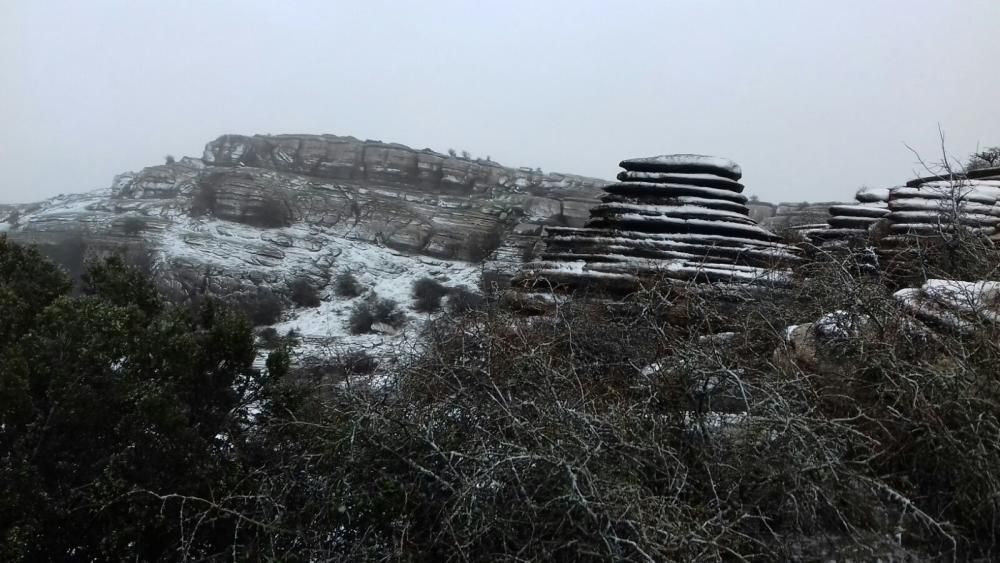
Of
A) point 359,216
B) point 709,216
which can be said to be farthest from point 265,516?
point 359,216

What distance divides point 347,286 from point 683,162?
19839mm

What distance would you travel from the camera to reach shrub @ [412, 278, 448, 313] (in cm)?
1934

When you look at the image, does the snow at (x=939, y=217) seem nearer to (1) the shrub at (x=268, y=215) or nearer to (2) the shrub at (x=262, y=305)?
(2) the shrub at (x=262, y=305)

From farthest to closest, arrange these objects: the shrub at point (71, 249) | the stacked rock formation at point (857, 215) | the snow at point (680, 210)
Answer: the shrub at point (71, 249), the stacked rock formation at point (857, 215), the snow at point (680, 210)

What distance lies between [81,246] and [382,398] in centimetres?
2430

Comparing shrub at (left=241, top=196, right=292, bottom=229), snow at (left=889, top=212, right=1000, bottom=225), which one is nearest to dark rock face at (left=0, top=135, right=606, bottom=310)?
shrub at (left=241, top=196, right=292, bottom=229)

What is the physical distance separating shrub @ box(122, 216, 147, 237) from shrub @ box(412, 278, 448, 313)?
43.9 ft

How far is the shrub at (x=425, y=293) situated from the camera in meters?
19.3

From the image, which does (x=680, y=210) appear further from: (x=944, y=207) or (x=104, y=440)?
(x=104, y=440)

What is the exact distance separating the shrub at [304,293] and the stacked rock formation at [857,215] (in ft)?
56.7

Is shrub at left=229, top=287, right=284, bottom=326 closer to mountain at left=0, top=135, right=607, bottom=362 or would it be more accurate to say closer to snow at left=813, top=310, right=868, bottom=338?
mountain at left=0, top=135, right=607, bottom=362

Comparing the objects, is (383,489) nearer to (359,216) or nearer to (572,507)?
(572,507)

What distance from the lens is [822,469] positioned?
7.64 feet

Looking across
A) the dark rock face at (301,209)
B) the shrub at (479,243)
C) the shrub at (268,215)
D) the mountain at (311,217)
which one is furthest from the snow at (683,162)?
the shrub at (268,215)
